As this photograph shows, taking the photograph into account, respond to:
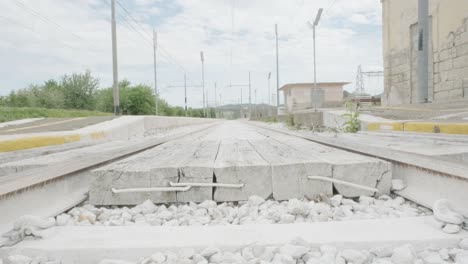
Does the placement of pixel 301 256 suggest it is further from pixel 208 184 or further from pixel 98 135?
pixel 98 135

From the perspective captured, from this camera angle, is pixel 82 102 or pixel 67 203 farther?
pixel 82 102

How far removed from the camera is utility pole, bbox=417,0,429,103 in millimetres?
10359

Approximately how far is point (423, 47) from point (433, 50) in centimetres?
538

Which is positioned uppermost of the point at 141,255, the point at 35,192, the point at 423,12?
the point at 423,12

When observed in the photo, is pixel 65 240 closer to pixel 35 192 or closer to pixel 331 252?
pixel 35 192

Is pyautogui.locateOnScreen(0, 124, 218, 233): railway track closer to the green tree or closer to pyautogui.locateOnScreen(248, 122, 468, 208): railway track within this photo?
pyautogui.locateOnScreen(248, 122, 468, 208): railway track

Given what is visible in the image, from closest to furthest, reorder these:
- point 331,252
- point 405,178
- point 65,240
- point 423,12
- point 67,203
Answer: point 331,252, point 65,240, point 67,203, point 405,178, point 423,12

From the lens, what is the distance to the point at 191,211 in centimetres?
195

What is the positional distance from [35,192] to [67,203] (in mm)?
191

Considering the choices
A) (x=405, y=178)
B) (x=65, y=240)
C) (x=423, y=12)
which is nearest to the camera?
(x=65, y=240)

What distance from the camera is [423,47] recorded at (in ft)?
34.0

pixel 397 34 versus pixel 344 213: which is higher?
pixel 397 34

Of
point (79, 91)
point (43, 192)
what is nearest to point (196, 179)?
point (43, 192)

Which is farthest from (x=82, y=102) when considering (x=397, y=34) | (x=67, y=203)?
(x=67, y=203)
